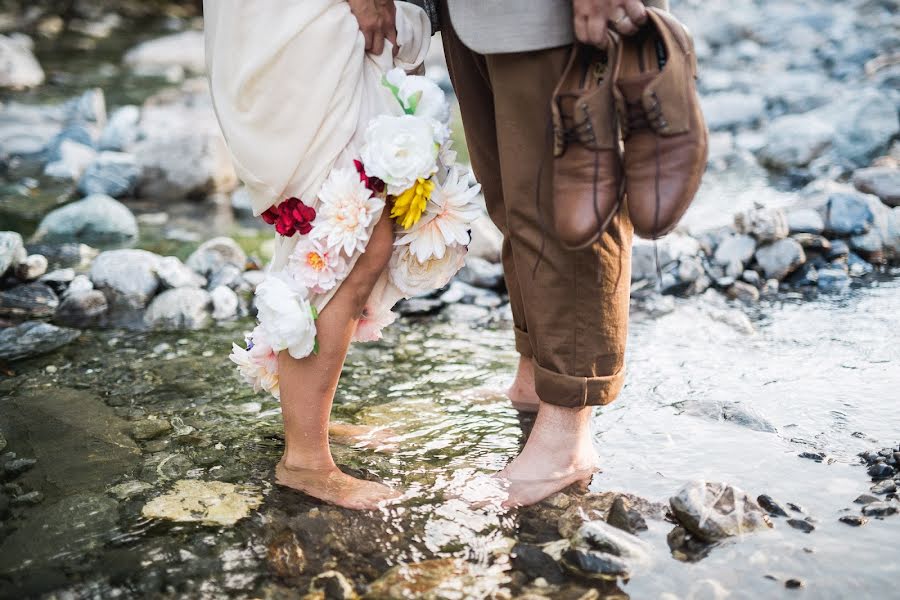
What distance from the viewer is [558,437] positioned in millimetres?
2043

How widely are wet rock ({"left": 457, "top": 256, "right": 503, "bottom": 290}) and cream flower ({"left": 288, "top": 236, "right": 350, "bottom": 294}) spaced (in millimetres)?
1620

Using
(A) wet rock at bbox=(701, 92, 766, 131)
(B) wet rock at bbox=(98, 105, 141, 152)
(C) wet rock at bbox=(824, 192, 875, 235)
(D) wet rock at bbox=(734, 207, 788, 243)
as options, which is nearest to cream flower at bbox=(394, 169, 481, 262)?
(D) wet rock at bbox=(734, 207, 788, 243)

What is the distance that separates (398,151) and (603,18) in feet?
1.59

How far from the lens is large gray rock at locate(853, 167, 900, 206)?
3.82m

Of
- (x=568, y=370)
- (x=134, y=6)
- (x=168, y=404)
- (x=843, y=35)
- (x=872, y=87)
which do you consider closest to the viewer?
(x=568, y=370)

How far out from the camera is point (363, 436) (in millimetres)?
2314

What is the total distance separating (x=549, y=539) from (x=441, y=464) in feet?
1.41

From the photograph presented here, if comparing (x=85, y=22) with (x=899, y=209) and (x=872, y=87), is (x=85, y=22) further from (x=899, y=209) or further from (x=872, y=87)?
(x=899, y=209)

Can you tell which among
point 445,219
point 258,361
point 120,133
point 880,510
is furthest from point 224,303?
point 120,133

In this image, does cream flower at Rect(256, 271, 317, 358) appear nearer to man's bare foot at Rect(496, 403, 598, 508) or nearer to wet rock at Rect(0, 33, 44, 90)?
man's bare foot at Rect(496, 403, 598, 508)

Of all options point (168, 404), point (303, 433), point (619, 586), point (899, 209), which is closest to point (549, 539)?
point (619, 586)

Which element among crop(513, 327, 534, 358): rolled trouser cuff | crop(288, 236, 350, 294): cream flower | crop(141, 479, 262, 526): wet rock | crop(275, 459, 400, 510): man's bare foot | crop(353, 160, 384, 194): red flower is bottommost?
crop(141, 479, 262, 526): wet rock

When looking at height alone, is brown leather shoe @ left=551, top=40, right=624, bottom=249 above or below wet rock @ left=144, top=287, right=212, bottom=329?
above

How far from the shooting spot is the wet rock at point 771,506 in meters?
1.80
